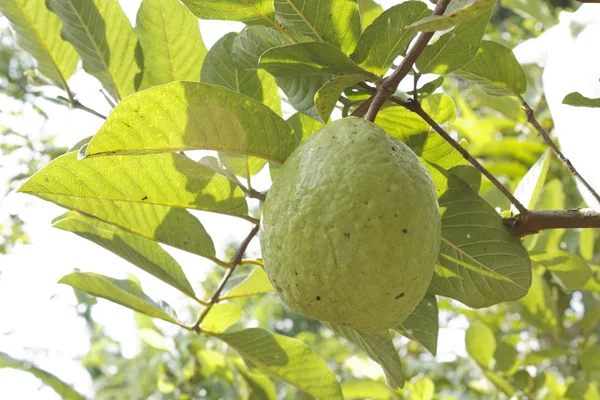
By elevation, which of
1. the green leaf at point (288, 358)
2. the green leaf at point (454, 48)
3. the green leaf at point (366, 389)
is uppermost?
the green leaf at point (454, 48)

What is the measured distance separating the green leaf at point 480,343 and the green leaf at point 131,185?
3.35 feet

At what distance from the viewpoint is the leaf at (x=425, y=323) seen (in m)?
0.97

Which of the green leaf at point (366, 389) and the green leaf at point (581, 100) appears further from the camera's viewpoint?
the green leaf at point (366, 389)

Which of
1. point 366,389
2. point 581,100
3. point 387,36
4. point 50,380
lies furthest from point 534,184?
point 50,380

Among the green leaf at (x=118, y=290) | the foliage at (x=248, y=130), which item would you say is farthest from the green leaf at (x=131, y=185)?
the green leaf at (x=118, y=290)

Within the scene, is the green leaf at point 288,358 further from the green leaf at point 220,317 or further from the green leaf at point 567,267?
the green leaf at point 567,267

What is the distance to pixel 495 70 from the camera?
1.12m

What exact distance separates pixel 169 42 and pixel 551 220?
2.44 feet

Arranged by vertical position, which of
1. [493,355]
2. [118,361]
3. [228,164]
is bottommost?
[118,361]

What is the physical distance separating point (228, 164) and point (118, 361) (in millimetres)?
2742

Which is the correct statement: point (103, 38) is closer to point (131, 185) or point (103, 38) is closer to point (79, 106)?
point (79, 106)

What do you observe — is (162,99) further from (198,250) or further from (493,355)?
(493,355)

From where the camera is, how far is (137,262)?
1.05 m

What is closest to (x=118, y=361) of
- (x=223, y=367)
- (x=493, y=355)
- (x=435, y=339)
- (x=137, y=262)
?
(x=223, y=367)
